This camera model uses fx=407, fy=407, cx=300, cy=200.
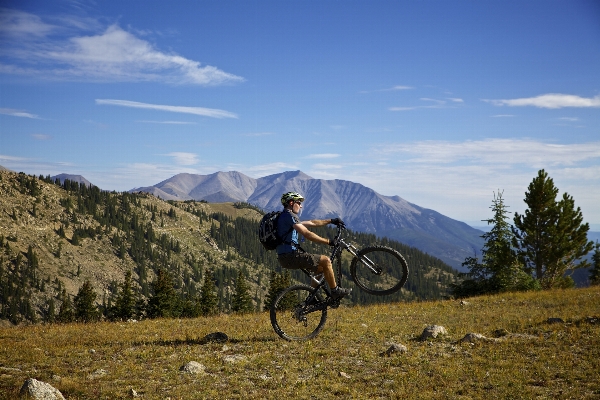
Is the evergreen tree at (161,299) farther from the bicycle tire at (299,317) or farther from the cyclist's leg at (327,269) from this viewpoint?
the cyclist's leg at (327,269)

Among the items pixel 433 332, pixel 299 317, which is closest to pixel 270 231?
pixel 299 317

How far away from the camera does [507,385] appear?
28.9 feet

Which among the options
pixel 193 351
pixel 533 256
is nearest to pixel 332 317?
pixel 193 351

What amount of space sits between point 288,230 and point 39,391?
22.5 feet

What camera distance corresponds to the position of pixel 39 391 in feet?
26.2

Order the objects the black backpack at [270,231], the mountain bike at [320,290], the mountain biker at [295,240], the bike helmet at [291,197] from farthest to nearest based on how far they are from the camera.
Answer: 1. the mountain bike at [320,290]
2. the bike helmet at [291,197]
3. the black backpack at [270,231]
4. the mountain biker at [295,240]

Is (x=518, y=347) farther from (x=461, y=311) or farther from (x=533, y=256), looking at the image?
(x=533, y=256)

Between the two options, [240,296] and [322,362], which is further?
[240,296]

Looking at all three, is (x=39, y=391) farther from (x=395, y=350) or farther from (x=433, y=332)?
(x=433, y=332)

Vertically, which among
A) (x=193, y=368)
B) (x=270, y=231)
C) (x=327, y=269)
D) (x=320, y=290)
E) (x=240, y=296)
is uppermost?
(x=270, y=231)

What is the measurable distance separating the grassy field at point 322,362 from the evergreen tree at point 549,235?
28.0 m

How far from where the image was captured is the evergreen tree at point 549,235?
3953 cm

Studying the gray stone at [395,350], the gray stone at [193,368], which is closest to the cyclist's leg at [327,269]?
the gray stone at [395,350]

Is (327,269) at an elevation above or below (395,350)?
above
